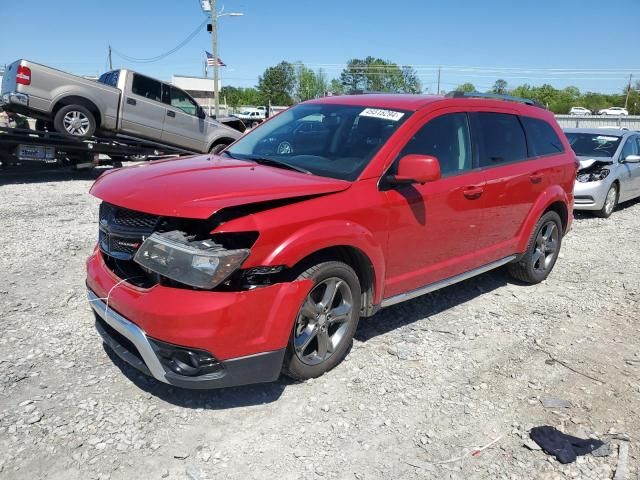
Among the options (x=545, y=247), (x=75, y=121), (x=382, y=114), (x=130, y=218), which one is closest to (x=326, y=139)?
(x=382, y=114)

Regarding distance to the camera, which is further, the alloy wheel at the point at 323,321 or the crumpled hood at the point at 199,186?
the alloy wheel at the point at 323,321

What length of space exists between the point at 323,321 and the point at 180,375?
951 mm

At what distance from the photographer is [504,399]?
10.9ft

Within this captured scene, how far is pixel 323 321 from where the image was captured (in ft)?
10.9

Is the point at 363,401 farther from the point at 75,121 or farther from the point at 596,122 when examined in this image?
the point at 596,122

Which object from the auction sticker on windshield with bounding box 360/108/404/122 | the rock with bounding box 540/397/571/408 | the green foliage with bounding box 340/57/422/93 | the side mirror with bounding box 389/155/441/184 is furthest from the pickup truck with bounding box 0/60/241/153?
the green foliage with bounding box 340/57/422/93

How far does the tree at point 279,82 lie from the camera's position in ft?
319

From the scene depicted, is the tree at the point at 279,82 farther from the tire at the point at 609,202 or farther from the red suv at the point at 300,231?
the red suv at the point at 300,231

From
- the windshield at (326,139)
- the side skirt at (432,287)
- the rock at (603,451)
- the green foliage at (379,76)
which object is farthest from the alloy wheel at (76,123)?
the green foliage at (379,76)

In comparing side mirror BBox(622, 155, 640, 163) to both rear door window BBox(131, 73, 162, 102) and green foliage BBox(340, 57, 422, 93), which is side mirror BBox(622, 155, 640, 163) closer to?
rear door window BBox(131, 73, 162, 102)

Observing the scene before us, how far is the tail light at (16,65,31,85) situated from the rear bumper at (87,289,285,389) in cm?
918

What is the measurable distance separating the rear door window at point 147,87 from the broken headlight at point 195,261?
33.0 ft

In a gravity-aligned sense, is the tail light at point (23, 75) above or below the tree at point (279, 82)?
below

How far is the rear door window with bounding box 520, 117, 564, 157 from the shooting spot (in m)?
5.14
